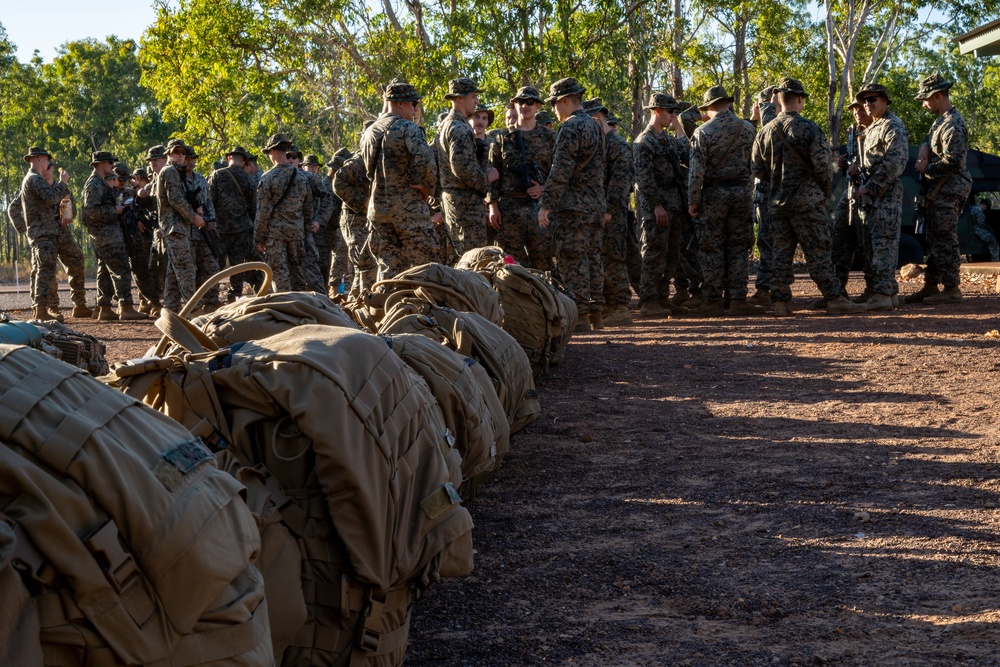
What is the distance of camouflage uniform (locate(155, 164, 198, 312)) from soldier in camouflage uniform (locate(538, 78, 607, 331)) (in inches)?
192

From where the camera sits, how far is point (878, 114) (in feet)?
35.3

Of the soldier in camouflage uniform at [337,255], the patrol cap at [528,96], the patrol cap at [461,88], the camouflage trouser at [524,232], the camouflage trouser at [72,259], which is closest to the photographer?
the patrol cap at [528,96]

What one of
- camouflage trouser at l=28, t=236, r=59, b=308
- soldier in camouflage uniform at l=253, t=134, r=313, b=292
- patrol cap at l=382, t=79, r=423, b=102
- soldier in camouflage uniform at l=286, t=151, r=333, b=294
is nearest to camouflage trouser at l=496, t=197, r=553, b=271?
patrol cap at l=382, t=79, r=423, b=102

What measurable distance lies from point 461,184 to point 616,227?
1940 millimetres

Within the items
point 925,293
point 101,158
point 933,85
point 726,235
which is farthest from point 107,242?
point 933,85

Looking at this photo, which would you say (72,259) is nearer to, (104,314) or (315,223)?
(104,314)

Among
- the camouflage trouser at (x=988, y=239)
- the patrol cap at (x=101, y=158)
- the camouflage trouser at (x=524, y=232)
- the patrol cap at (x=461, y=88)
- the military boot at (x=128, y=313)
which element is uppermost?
the patrol cap at (x=101, y=158)

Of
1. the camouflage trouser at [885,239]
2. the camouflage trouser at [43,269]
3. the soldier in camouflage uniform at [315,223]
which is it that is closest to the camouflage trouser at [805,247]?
Result: the camouflage trouser at [885,239]

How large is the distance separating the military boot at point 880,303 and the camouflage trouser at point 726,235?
126cm

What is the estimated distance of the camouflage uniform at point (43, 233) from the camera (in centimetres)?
1397

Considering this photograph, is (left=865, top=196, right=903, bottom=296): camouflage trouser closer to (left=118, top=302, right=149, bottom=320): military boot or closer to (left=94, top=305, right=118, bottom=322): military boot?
(left=118, top=302, right=149, bottom=320): military boot

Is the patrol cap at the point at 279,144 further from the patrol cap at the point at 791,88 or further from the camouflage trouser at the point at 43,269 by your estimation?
the patrol cap at the point at 791,88

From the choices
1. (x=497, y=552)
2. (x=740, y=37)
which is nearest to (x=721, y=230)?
(x=497, y=552)

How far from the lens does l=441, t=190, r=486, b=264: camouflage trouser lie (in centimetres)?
1031
